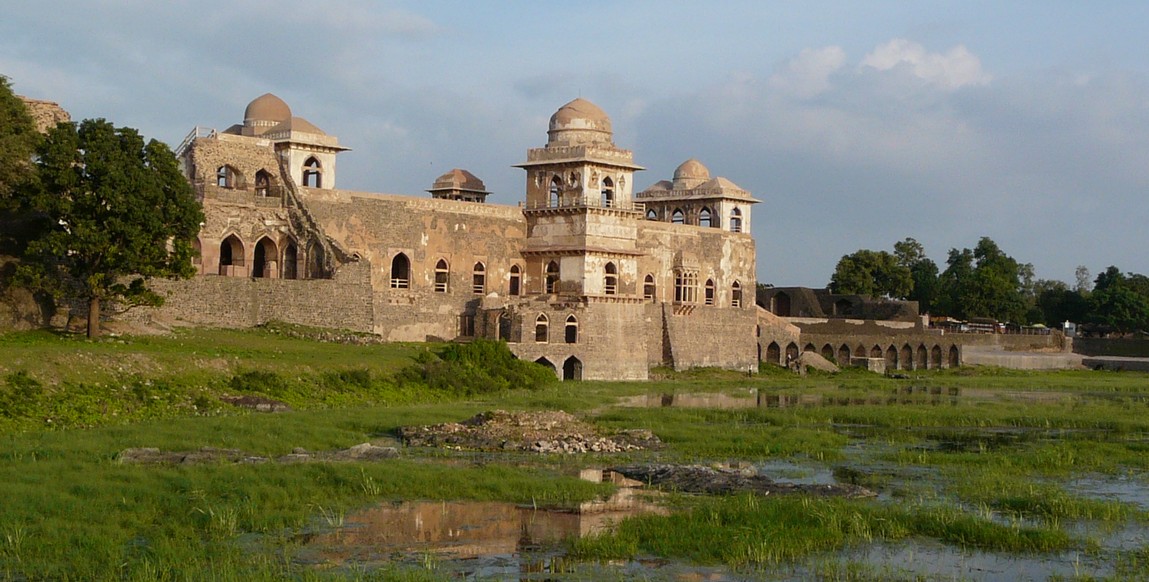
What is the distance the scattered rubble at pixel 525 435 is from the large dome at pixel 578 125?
2605 centimetres

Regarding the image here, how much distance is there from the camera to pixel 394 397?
35781mm

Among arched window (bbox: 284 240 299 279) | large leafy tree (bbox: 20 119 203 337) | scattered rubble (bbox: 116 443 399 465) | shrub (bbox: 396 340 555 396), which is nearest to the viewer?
scattered rubble (bbox: 116 443 399 465)

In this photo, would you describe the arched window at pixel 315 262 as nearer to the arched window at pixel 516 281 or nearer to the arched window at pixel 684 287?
the arched window at pixel 516 281

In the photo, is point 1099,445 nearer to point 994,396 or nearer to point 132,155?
point 994,396

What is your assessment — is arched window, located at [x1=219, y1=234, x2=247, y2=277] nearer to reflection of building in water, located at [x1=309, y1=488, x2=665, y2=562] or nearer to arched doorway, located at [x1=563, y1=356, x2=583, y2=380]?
arched doorway, located at [x1=563, y1=356, x2=583, y2=380]

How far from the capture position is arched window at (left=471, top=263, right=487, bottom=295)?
52969 mm

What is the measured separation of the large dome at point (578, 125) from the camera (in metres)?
54.8

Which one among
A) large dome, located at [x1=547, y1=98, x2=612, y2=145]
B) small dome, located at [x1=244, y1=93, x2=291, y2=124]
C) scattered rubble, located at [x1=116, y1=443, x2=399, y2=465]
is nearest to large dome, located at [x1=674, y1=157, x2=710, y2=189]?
large dome, located at [x1=547, y1=98, x2=612, y2=145]

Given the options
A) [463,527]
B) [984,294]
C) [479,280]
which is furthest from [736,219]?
[463,527]

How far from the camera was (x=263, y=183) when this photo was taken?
4800cm

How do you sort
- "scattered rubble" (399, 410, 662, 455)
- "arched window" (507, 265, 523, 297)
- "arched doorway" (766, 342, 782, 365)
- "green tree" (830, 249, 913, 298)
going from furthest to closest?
"green tree" (830, 249, 913, 298)
"arched doorway" (766, 342, 782, 365)
"arched window" (507, 265, 523, 297)
"scattered rubble" (399, 410, 662, 455)

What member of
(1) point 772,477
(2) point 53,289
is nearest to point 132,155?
(2) point 53,289

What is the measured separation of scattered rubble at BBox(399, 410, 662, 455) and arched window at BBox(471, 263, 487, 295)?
23093 millimetres

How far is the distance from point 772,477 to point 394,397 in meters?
15.0
